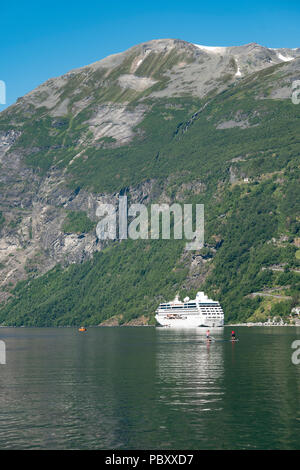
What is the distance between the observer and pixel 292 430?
228 feet

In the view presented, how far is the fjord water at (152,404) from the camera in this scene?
6694 cm

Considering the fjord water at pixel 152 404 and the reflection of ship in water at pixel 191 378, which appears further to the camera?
the reflection of ship in water at pixel 191 378

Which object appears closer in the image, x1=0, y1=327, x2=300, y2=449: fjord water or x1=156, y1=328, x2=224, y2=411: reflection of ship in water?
x1=0, y1=327, x2=300, y2=449: fjord water

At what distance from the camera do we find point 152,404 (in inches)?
3371

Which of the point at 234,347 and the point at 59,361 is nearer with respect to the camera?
the point at 59,361

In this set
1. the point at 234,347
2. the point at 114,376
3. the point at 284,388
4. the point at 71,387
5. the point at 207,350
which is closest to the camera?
the point at 284,388

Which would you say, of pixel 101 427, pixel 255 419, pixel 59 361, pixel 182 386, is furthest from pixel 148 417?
pixel 59 361

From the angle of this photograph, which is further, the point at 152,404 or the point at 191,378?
the point at 191,378

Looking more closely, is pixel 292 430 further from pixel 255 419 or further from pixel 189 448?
pixel 189 448

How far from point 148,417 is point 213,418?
7.21 meters

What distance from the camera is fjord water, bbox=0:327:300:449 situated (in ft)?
220
